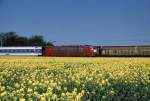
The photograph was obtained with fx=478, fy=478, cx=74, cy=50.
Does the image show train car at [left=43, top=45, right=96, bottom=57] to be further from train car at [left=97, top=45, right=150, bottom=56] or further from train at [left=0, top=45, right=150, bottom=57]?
train car at [left=97, top=45, right=150, bottom=56]

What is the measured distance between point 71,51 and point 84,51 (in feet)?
11.0

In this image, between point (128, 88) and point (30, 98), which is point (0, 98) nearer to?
point (30, 98)

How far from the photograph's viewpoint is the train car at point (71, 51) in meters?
87.2


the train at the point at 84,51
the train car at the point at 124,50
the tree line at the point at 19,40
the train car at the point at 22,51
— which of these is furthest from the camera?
the tree line at the point at 19,40

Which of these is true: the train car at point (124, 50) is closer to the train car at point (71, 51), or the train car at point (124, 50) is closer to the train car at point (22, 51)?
the train car at point (71, 51)

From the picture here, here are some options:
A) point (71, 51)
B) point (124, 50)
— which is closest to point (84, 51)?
point (71, 51)

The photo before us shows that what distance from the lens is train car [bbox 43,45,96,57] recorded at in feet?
286

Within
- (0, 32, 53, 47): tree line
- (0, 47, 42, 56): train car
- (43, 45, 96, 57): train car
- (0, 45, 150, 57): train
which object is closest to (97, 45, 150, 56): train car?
(0, 45, 150, 57): train

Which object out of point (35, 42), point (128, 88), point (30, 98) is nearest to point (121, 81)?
point (128, 88)

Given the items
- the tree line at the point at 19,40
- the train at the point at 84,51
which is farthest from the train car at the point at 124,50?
the tree line at the point at 19,40

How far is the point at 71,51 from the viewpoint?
297ft

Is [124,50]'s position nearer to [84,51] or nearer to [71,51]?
[84,51]

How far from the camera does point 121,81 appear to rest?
13.7 m

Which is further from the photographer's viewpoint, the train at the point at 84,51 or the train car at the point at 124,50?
the train at the point at 84,51
